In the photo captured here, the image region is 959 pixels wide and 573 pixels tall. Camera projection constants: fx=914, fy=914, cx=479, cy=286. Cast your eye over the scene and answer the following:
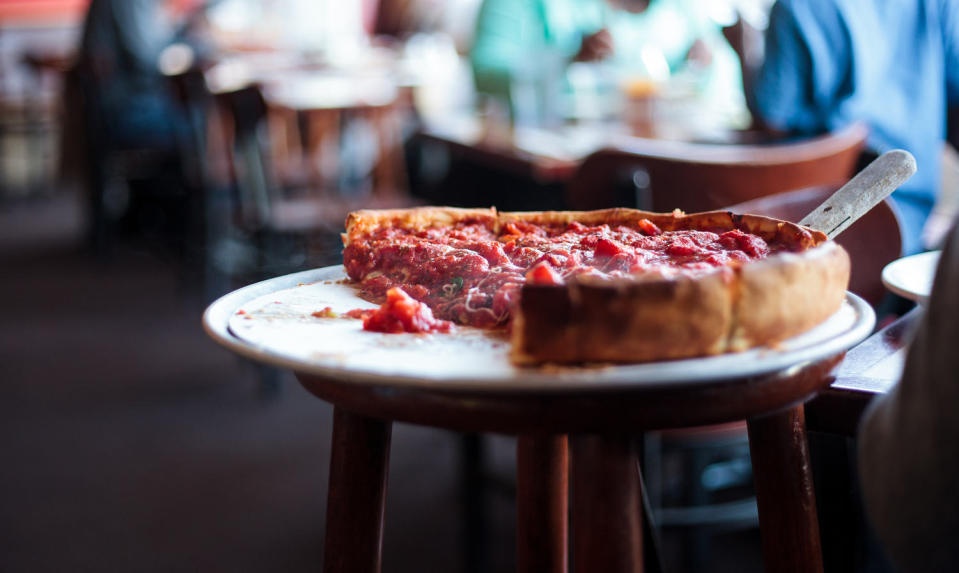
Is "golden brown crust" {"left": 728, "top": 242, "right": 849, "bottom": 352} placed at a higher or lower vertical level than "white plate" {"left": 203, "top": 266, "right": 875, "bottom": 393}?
higher

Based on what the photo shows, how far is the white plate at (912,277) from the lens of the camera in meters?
1.01

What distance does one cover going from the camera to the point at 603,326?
70 centimetres

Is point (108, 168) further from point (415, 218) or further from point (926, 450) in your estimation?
point (926, 450)

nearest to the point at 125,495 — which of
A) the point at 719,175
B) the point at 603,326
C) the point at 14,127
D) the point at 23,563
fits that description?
the point at 23,563

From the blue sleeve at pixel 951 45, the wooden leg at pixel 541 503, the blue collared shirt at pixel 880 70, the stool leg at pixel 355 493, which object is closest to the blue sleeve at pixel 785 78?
the blue collared shirt at pixel 880 70

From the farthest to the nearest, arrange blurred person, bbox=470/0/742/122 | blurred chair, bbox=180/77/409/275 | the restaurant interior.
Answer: blurred chair, bbox=180/77/409/275
blurred person, bbox=470/0/742/122
the restaurant interior

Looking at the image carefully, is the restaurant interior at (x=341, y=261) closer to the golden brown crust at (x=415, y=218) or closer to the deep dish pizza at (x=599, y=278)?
the deep dish pizza at (x=599, y=278)

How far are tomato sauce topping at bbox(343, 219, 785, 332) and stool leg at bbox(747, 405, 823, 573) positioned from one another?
0.18 metres

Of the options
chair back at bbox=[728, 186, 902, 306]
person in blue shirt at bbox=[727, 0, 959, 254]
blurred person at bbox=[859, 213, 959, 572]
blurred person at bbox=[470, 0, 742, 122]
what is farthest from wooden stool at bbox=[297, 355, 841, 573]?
blurred person at bbox=[470, 0, 742, 122]

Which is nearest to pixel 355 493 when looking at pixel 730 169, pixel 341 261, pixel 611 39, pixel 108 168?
pixel 341 261

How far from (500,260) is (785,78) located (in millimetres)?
1482

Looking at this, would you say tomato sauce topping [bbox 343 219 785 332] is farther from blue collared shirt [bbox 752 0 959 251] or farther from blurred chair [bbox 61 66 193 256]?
blurred chair [bbox 61 66 193 256]

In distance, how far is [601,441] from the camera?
76 centimetres

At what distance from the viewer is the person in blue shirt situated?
2031mm
